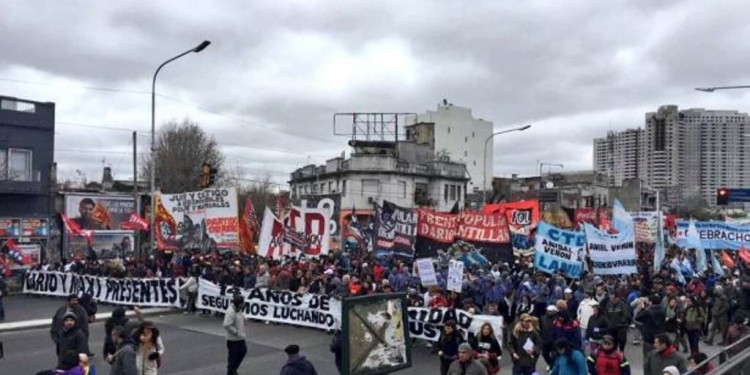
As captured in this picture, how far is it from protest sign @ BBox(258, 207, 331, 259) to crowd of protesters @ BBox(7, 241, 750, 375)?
0.60m

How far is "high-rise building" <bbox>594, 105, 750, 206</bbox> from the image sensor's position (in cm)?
12500

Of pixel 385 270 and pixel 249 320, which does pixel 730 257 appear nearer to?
pixel 385 270

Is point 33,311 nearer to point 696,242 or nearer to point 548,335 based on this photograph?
point 548,335

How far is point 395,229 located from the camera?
75.2 ft

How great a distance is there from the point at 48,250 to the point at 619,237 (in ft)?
78.2

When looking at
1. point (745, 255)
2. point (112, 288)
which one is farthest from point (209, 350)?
point (745, 255)

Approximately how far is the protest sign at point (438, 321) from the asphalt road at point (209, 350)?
0.43 meters

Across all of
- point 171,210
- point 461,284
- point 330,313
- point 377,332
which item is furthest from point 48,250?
point 377,332

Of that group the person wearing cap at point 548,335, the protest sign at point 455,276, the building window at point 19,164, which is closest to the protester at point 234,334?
the person wearing cap at point 548,335

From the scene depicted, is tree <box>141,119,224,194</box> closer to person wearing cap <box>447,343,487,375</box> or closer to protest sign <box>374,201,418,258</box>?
protest sign <box>374,201,418,258</box>

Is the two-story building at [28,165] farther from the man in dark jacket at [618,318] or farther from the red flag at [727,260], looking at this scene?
the red flag at [727,260]

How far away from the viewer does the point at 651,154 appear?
13000 centimetres

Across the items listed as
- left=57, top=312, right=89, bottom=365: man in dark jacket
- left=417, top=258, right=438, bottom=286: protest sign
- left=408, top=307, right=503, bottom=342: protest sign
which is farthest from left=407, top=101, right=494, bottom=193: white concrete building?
left=57, top=312, right=89, bottom=365: man in dark jacket

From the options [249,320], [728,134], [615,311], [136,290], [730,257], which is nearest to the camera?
[615,311]
